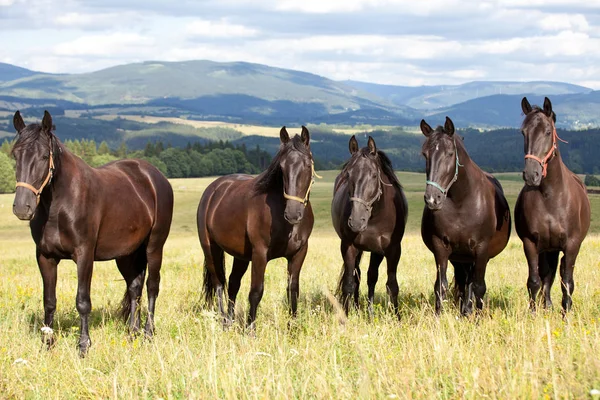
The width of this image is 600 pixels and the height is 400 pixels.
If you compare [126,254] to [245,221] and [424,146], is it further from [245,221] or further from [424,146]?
[424,146]

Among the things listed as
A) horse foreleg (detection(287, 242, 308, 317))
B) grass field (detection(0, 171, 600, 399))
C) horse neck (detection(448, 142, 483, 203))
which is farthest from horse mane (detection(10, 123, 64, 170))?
horse neck (detection(448, 142, 483, 203))

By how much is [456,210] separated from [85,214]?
4810 mm

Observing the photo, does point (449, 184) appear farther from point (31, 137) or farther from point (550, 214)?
point (31, 137)

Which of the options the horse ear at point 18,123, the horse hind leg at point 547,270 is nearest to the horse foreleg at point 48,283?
the horse ear at point 18,123

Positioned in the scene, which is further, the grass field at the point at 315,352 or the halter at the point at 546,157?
the halter at the point at 546,157

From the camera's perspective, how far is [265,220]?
30.9 ft

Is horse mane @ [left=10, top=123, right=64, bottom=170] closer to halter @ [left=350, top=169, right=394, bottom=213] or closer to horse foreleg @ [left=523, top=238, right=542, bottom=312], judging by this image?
halter @ [left=350, top=169, right=394, bottom=213]

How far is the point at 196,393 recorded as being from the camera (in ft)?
18.4

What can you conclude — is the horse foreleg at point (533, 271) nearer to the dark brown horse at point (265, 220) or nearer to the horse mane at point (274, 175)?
the dark brown horse at point (265, 220)

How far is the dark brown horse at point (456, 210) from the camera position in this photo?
881 centimetres

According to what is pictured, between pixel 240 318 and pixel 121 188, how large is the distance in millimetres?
2618

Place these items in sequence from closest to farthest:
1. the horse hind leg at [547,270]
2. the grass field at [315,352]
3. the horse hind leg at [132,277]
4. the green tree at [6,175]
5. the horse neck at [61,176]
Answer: the grass field at [315,352]
the horse neck at [61,176]
the horse hind leg at [547,270]
the horse hind leg at [132,277]
the green tree at [6,175]

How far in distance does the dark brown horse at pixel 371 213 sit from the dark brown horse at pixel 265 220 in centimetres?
69

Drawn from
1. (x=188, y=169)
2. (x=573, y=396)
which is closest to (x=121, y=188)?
(x=573, y=396)
